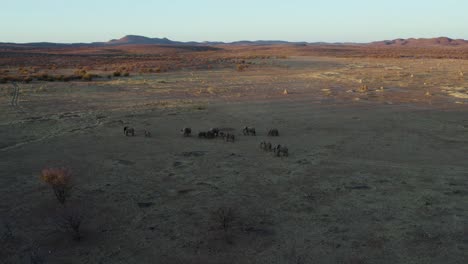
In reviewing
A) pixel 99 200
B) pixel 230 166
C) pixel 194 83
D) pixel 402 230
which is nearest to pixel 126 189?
pixel 99 200

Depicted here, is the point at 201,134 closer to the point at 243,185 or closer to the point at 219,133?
the point at 219,133

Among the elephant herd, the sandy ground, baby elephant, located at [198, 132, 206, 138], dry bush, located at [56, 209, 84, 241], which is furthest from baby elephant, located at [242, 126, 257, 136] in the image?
dry bush, located at [56, 209, 84, 241]

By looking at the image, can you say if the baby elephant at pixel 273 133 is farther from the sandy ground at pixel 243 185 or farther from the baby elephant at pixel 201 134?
the baby elephant at pixel 201 134

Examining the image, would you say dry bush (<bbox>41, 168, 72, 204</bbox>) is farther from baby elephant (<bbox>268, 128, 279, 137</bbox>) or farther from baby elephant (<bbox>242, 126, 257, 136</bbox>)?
baby elephant (<bbox>268, 128, 279, 137</bbox>)

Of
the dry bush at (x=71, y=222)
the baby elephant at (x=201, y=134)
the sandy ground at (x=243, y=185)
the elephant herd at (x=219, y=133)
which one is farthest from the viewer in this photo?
the baby elephant at (x=201, y=134)

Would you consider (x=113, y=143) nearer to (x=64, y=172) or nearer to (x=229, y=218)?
(x=64, y=172)

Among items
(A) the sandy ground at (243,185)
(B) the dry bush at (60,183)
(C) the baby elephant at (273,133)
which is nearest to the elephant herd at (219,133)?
(C) the baby elephant at (273,133)
